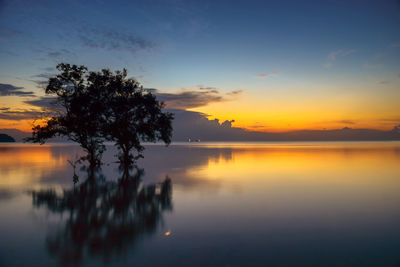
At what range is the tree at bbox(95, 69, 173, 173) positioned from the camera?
41844 millimetres

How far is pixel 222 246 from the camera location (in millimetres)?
11773

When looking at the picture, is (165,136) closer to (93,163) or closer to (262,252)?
(93,163)

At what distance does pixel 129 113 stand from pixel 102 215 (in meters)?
29.2

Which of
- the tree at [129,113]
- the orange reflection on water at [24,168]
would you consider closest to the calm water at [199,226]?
the orange reflection on water at [24,168]

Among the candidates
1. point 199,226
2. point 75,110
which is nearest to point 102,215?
point 199,226

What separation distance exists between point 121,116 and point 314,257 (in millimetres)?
37871

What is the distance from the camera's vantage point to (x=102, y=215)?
1636 centimetres

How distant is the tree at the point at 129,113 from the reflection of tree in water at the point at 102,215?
16159 mm

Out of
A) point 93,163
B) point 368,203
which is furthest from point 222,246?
point 93,163

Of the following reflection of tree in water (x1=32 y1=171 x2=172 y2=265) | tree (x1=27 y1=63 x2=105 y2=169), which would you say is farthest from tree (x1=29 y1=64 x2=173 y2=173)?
reflection of tree in water (x1=32 y1=171 x2=172 y2=265)

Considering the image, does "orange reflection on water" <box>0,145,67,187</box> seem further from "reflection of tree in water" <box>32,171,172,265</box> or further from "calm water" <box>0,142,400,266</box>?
"reflection of tree in water" <box>32,171,172,265</box>

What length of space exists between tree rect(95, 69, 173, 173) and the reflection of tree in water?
1616 cm

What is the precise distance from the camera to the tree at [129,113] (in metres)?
41.8

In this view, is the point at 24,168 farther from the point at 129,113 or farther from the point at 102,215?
the point at 102,215
